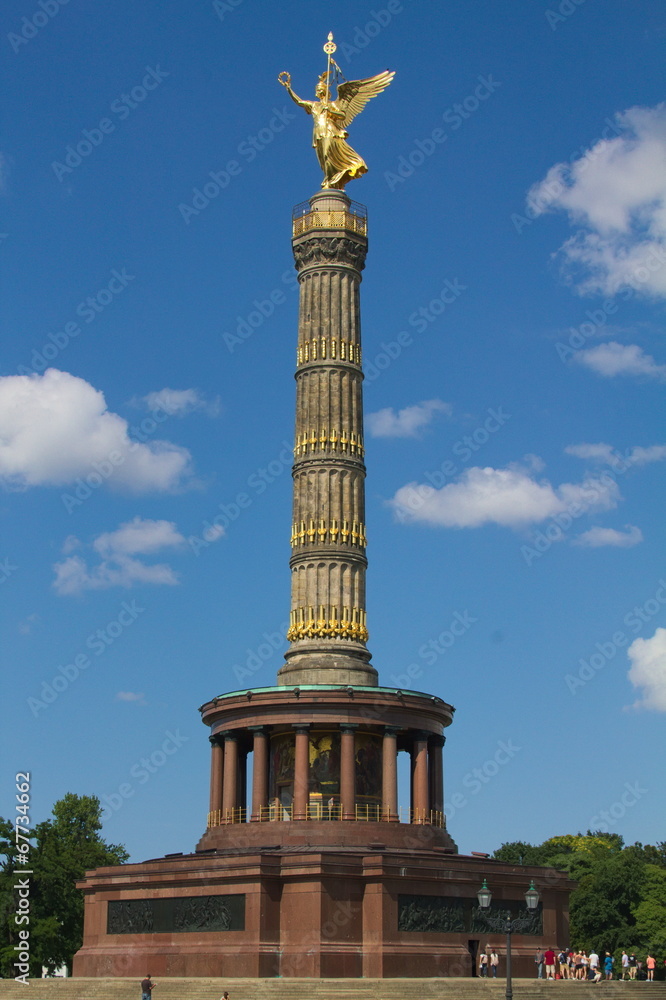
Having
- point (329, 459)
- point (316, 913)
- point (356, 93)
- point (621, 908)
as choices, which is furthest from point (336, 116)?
point (621, 908)

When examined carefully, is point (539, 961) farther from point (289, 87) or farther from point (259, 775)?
point (289, 87)

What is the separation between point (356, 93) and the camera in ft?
147

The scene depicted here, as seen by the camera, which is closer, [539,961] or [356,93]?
[539,961]

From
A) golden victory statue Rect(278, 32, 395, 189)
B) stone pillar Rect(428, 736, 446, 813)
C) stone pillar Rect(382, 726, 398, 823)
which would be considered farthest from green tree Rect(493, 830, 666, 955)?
golden victory statue Rect(278, 32, 395, 189)

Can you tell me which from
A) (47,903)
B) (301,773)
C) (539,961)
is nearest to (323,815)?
(301,773)

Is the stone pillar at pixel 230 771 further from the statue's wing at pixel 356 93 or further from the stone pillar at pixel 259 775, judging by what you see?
the statue's wing at pixel 356 93

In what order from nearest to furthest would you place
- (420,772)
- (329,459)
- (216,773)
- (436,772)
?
(420,772) < (436,772) < (216,773) < (329,459)

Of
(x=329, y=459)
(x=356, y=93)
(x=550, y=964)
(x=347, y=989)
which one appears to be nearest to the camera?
(x=347, y=989)

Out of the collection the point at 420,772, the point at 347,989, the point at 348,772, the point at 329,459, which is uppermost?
the point at 329,459

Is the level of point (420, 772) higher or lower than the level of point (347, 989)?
higher

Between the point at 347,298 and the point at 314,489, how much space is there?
21.7 feet

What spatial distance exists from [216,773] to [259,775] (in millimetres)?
2536

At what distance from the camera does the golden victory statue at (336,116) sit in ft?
145

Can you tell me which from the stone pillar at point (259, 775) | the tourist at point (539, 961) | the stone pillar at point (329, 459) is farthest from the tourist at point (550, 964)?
the stone pillar at point (329, 459)
